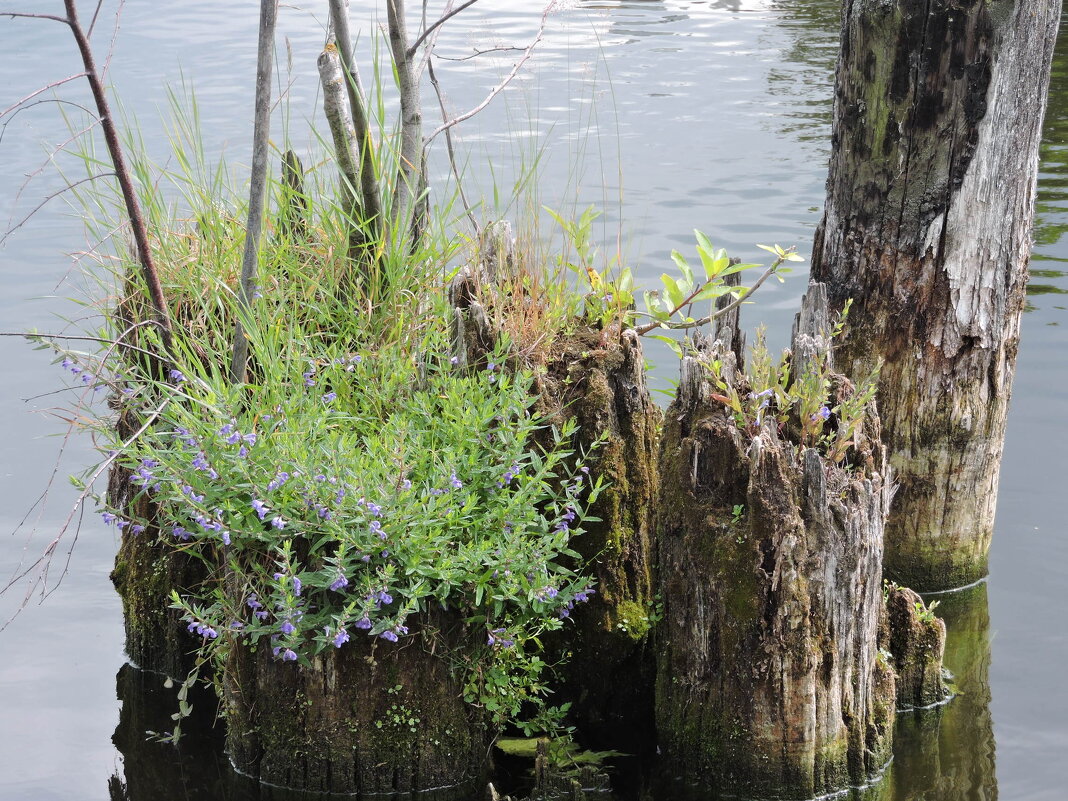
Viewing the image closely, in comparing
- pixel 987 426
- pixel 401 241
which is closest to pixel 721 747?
pixel 987 426

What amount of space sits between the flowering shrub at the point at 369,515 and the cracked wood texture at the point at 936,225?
151 centimetres

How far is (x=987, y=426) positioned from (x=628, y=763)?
7.02 feet

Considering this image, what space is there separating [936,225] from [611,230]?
5.76 metres

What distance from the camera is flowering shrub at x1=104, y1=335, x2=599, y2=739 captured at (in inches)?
139

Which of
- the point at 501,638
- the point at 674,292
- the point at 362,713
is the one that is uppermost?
the point at 674,292

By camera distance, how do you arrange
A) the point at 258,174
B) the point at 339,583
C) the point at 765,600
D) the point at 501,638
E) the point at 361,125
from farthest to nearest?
the point at 361,125
the point at 258,174
the point at 501,638
the point at 765,600
the point at 339,583

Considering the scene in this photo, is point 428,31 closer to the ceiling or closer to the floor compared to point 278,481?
closer to the ceiling

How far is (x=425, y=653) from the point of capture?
3738mm

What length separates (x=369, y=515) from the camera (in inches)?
138

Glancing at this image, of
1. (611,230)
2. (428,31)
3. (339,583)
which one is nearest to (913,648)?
(339,583)

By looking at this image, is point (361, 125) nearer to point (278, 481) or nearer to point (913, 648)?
point (278, 481)

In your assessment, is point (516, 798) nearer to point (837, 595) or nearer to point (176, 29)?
point (837, 595)

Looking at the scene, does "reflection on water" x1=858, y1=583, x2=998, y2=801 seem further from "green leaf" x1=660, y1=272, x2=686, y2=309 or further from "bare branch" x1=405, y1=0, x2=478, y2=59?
"bare branch" x1=405, y1=0, x2=478, y2=59

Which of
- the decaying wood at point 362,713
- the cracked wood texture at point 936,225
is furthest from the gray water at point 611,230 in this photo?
the cracked wood texture at point 936,225
